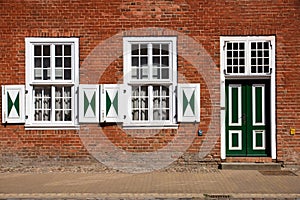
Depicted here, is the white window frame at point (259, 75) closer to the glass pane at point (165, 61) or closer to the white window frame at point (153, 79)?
the white window frame at point (153, 79)

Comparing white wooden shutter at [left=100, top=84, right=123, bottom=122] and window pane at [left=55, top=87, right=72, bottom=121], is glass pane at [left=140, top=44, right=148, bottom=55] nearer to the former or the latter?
white wooden shutter at [left=100, top=84, right=123, bottom=122]

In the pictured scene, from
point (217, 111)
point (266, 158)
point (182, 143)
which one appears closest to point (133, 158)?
point (182, 143)

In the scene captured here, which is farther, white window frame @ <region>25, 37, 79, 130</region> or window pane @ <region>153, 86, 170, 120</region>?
window pane @ <region>153, 86, 170, 120</region>

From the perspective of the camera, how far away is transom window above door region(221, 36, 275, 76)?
15.0 m

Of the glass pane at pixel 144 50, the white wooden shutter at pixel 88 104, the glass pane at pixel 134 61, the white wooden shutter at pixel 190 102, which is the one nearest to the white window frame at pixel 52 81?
the white wooden shutter at pixel 88 104

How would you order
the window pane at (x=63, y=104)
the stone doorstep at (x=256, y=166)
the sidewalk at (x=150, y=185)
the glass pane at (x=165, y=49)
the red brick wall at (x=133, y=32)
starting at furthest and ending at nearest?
the window pane at (x=63, y=104) < the glass pane at (x=165, y=49) < the red brick wall at (x=133, y=32) < the stone doorstep at (x=256, y=166) < the sidewalk at (x=150, y=185)

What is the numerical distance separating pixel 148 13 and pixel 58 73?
9.94 ft

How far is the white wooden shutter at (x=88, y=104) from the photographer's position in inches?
593

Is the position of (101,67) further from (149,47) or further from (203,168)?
(203,168)

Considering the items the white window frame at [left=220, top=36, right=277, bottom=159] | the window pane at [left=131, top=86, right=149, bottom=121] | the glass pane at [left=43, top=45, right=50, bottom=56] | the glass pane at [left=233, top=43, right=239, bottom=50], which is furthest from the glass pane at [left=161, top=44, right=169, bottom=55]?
the glass pane at [left=43, top=45, right=50, bottom=56]

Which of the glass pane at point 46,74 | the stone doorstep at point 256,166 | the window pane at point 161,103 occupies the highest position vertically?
the glass pane at point 46,74

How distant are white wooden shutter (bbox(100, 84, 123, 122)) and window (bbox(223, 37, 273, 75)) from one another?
3.11m

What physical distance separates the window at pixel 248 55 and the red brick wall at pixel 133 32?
0.72 ft

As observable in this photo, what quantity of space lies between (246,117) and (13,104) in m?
6.53
